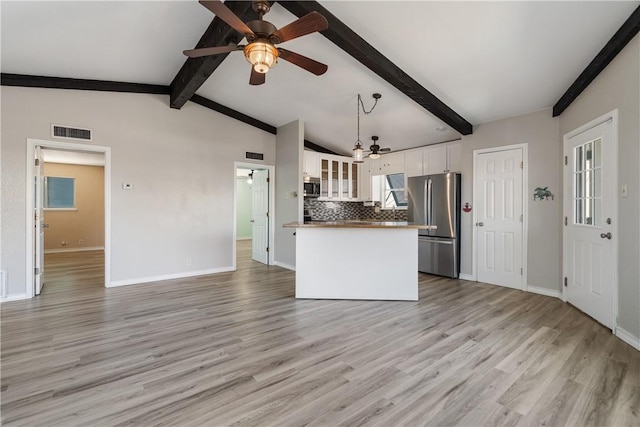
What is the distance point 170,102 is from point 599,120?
18.1 ft

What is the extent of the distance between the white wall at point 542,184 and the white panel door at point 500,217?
14cm

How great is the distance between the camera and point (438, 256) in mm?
5109

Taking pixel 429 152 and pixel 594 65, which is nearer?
pixel 594 65

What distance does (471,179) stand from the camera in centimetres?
480

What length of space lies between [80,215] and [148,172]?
493 centimetres

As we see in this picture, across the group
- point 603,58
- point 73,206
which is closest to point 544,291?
point 603,58

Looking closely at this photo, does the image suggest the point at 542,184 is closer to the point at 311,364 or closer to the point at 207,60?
the point at 311,364

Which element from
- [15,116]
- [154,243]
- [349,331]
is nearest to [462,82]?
[349,331]

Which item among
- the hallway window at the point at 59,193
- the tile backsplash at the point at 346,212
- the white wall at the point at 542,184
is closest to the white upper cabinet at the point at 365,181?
the tile backsplash at the point at 346,212

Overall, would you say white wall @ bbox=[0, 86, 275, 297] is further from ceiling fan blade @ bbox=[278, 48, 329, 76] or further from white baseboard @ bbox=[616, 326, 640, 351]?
white baseboard @ bbox=[616, 326, 640, 351]

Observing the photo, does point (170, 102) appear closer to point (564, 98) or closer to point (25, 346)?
point (25, 346)

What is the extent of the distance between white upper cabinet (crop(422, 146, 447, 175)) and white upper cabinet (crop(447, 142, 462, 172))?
0.07m

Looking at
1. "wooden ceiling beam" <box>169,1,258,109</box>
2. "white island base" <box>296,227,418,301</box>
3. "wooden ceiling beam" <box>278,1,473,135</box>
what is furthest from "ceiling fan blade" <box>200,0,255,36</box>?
"white island base" <box>296,227,418,301</box>

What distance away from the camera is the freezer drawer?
4930 millimetres
